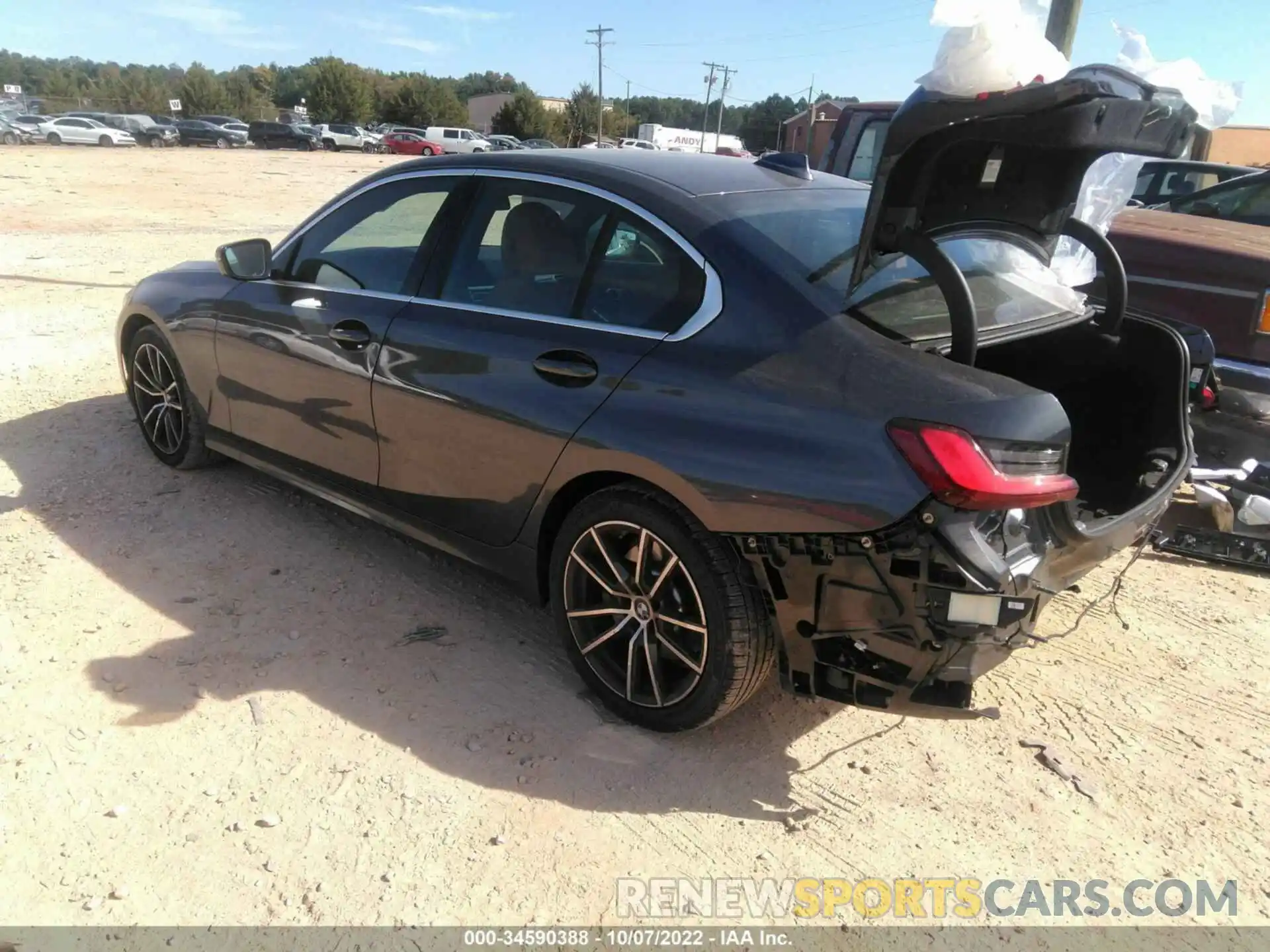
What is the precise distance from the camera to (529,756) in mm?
2812

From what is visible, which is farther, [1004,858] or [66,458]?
[66,458]

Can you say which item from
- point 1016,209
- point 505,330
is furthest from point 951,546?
point 505,330

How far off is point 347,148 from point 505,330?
6198cm

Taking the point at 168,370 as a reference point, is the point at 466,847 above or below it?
below

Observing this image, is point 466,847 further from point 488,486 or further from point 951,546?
point 951,546

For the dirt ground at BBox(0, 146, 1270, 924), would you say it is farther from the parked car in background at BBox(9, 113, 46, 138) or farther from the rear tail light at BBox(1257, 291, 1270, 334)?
the parked car in background at BBox(9, 113, 46, 138)

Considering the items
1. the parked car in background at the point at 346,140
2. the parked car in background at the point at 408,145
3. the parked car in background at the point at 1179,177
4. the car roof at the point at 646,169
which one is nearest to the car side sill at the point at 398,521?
the car roof at the point at 646,169

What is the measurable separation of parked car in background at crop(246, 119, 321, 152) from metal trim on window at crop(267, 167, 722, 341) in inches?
2183

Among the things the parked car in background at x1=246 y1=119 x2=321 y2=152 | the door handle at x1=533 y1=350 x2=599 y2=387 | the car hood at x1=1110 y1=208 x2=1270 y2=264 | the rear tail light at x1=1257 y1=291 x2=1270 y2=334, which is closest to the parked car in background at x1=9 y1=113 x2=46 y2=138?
the parked car in background at x1=246 y1=119 x2=321 y2=152

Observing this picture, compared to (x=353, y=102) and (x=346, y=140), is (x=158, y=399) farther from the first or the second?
(x=353, y=102)

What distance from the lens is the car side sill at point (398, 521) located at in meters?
3.17

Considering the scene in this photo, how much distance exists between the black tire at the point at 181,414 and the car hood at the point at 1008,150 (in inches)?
137

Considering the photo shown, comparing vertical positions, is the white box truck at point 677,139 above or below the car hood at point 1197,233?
below

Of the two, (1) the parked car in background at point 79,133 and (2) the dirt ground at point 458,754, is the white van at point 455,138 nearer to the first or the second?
(1) the parked car in background at point 79,133
